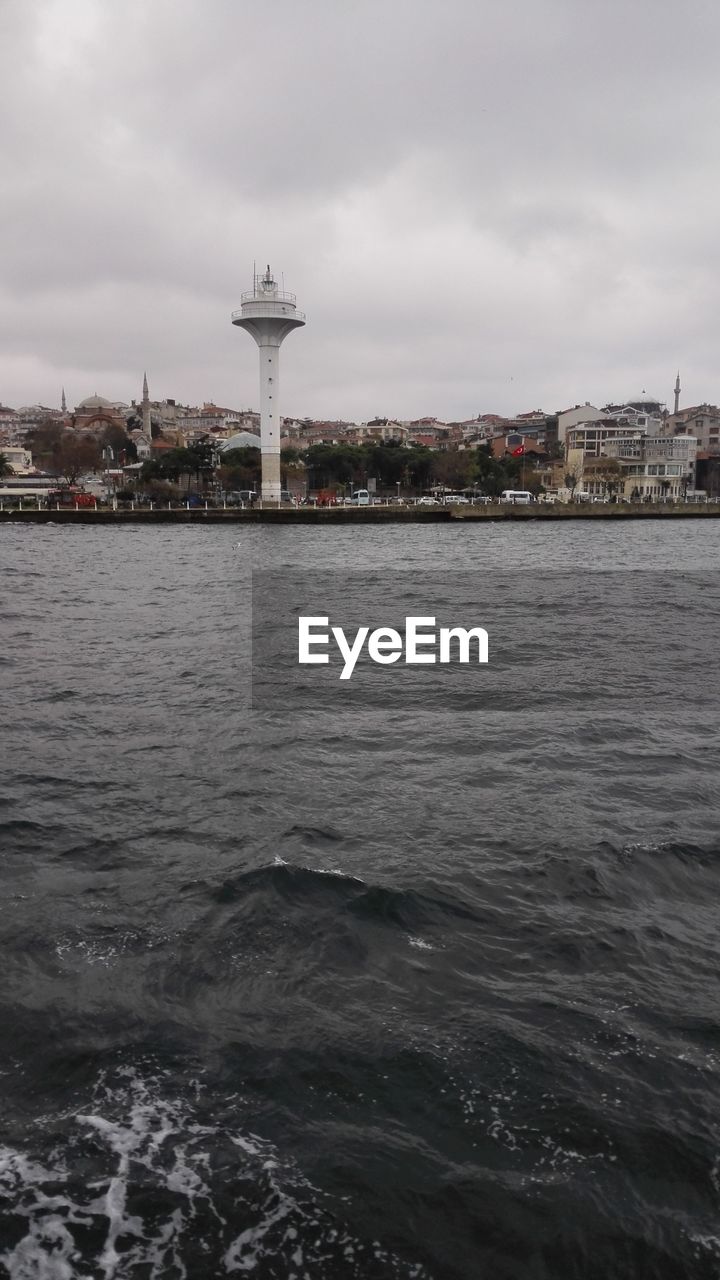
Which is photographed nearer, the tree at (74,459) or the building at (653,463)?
the tree at (74,459)

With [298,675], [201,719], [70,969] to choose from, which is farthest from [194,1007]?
[298,675]

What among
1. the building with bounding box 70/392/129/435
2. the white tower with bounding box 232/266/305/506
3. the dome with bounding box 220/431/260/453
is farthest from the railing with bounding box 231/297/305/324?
the building with bounding box 70/392/129/435

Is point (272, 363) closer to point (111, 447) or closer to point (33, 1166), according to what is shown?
point (111, 447)

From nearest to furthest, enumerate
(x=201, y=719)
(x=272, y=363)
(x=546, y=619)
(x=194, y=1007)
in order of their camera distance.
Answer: (x=194, y=1007) < (x=201, y=719) < (x=546, y=619) < (x=272, y=363)

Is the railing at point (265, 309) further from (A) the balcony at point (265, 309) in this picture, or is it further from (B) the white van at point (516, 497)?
(B) the white van at point (516, 497)

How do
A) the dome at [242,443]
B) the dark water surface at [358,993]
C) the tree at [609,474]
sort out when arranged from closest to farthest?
the dark water surface at [358,993]
the dome at [242,443]
the tree at [609,474]

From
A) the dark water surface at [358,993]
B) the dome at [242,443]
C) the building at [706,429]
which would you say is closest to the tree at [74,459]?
the dome at [242,443]

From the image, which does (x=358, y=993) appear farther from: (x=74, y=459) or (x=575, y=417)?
(x=575, y=417)
